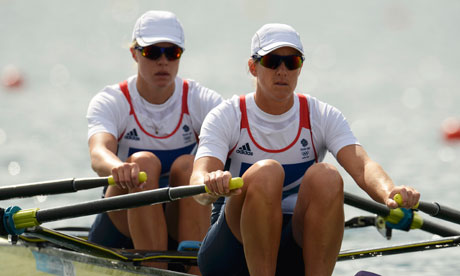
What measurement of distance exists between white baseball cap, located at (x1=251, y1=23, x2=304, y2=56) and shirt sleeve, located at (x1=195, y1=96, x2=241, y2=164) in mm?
305

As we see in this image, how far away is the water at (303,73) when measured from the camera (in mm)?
10773

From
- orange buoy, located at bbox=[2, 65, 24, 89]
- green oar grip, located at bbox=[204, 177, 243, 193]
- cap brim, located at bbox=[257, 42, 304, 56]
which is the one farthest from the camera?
orange buoy, located at bbox=[2, 65, 24, 89]

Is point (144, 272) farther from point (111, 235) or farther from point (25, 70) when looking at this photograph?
point (25, 70)

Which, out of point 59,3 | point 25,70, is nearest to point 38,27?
point 59,3

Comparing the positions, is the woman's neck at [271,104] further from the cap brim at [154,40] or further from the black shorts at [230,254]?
the cap brim at [154,40]

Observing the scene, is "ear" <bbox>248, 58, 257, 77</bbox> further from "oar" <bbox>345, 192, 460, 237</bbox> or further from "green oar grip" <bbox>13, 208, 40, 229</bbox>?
"green oar grip" <bbox>13, 208, 40, 229</bbox>

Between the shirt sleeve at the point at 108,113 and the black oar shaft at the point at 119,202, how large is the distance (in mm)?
591

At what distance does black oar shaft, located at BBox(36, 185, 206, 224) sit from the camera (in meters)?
3.52

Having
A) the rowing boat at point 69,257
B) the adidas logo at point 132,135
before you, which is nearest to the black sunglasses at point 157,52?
the adidas logo at point 132,135

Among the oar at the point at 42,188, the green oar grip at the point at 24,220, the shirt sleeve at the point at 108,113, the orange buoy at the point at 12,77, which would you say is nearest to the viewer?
the green oar grip at the point at 24,220

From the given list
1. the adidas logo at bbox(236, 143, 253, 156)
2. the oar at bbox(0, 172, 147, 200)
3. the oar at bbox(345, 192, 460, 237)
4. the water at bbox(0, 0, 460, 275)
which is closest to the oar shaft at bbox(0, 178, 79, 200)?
the oar at bbox(0, 172, 147, 200)

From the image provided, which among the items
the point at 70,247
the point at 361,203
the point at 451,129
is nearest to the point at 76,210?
the point at 70,247

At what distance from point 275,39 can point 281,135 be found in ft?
1.51

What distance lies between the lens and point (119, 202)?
3732 millimetres
